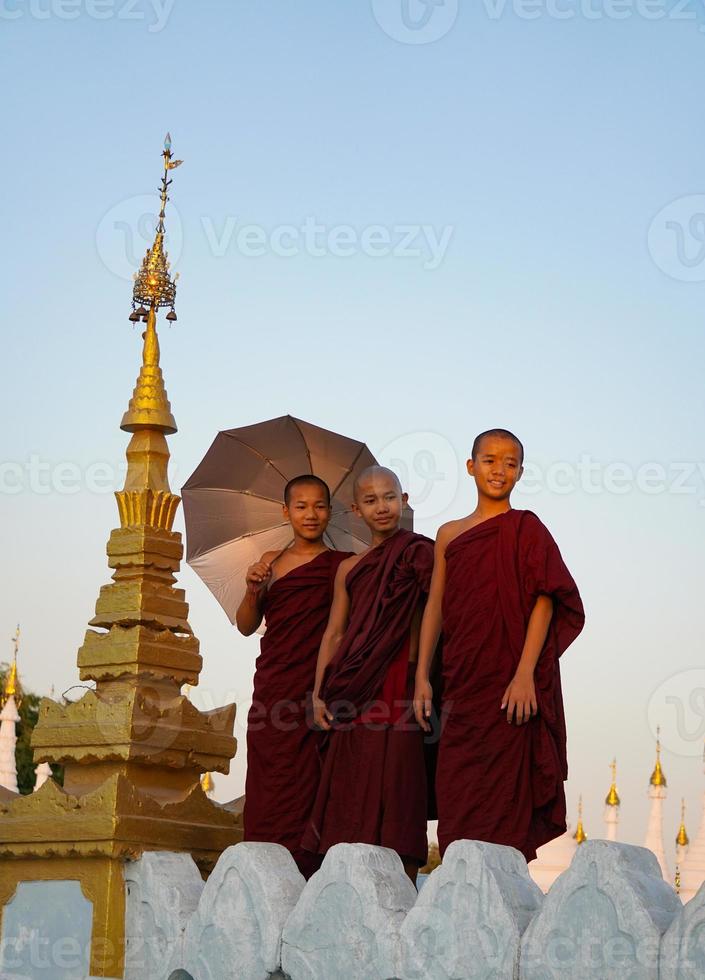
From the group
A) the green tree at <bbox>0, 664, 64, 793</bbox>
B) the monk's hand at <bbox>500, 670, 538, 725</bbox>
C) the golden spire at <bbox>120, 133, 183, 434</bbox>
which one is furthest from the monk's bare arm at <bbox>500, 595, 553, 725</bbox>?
the green tree at <bbox>0, 664, 64, 793</bbox>

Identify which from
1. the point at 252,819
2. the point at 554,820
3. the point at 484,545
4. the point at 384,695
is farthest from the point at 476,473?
the point at 252,819

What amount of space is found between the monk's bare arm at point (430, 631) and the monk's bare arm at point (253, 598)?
1157 millimetres

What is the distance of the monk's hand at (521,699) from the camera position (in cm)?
566

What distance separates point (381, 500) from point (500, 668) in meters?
1.22

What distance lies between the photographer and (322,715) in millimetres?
6434

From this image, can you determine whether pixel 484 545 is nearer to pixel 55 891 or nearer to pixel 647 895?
pixel 647 895

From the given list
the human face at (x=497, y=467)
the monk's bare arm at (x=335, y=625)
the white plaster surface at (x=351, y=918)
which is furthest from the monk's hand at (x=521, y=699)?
the monk's bare arm at (x=335, y=625)

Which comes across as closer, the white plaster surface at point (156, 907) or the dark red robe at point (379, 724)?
the dark red robe at point (379, 724)

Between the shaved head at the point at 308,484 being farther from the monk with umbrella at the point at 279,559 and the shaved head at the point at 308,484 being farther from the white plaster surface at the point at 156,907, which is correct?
the white plaster surface at the point at 156,907

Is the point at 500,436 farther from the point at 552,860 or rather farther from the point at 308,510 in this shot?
the point at 552,860

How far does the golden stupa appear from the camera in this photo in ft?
22.4

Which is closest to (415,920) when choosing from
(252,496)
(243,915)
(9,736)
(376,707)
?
(243,915)

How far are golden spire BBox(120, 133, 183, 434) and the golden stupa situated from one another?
0.01 metres

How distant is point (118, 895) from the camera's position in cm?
673
